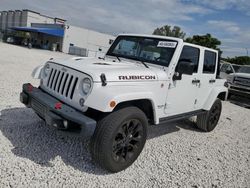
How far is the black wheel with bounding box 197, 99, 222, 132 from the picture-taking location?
18.7ft

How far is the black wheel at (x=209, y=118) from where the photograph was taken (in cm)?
571

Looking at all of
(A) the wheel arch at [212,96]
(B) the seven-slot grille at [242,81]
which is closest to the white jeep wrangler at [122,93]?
(A) the wheel arch at [212,96]

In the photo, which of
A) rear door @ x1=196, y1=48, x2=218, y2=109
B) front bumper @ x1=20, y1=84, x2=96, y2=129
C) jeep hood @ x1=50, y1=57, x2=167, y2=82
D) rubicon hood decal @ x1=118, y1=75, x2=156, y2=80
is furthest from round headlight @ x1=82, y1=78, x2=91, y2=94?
rear door @ x1=196, y1=48, x2=218, y2=109

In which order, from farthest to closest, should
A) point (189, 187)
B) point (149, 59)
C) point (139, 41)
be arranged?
1. point (139, 41)
2. point (149, 59)
3. point (189, 187)

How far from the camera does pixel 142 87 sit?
354cm

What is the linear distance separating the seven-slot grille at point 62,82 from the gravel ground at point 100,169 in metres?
0.61

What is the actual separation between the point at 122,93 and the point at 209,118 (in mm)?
3390

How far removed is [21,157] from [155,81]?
2.26 meters

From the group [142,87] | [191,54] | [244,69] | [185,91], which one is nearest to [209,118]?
[185,91]

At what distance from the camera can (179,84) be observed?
4344 mm

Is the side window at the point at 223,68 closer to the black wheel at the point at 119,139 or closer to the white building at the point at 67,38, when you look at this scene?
the black wheel at the point at 119,139

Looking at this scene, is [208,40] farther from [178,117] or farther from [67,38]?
[178,117]

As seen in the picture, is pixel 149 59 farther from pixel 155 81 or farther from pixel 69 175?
pixel 69 175

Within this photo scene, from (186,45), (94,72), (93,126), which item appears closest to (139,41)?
(186,45)
